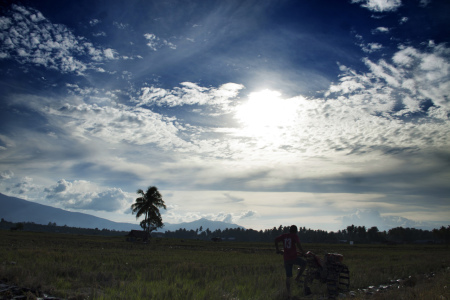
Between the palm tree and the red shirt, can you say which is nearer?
the red shirt

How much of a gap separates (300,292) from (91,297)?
7093mm

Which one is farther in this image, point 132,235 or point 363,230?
point 363,230

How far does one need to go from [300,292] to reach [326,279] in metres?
1.11

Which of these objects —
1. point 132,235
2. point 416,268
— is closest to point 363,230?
point 132,235

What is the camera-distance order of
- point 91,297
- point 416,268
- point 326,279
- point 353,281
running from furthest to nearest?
point 416,268 < point 353,281 < point 326,279 < point 91,297

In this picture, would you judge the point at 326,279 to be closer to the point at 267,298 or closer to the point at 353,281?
the point at 267,298

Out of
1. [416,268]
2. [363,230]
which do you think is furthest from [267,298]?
[363,230]

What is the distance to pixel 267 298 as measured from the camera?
8.84 metres

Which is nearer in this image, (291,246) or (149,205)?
(291,246)

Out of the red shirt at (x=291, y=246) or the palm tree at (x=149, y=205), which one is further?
the palm tree at (x=149, y=205)

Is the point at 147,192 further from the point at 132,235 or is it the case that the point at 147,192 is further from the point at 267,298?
the point at 267,298

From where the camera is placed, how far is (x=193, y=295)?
816 cm

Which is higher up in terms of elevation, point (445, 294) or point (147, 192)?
point (147, 192)

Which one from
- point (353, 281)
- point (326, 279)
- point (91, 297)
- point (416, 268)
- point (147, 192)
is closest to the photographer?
→ point (91, 297)
